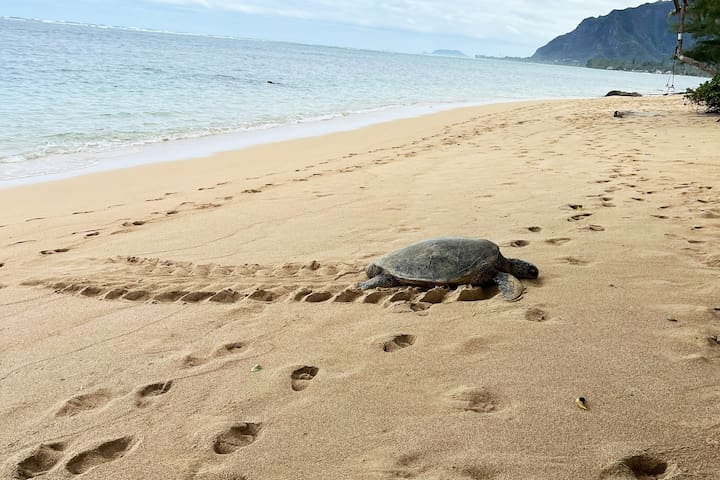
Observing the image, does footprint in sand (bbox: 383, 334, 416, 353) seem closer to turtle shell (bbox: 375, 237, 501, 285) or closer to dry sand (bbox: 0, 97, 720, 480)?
dry sand (bbox: 0, 97, 720, 480)

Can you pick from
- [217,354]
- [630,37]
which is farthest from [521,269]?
[630,37]

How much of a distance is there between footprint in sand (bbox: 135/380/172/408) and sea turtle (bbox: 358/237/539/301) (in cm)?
141

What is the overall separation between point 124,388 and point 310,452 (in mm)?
1059

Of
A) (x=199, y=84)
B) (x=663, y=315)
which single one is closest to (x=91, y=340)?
(x=663, y=315)

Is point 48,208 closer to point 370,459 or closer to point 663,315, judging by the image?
point 370,459

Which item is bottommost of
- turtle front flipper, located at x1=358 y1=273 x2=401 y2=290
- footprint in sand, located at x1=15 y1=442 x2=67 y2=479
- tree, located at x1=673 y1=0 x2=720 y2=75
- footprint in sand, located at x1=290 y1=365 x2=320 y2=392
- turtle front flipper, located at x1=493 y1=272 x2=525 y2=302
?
footprint in sand, located at x1=15 y1=442 x2=67 y2=479

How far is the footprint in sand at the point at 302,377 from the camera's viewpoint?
2322 mm

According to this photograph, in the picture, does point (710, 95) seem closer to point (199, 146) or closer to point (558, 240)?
point (558, 240)

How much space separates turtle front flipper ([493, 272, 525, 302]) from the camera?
3.09m

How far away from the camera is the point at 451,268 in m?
3.28

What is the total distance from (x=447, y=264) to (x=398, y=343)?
0.83 meters

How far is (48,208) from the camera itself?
5973mm

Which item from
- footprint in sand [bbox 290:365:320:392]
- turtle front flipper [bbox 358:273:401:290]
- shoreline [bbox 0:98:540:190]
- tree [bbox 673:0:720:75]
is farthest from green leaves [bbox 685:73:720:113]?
footprint in sand [bbox 290:365:320:392]

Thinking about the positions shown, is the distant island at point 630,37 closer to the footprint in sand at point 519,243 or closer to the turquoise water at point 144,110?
the turquoise water at point 144,110
